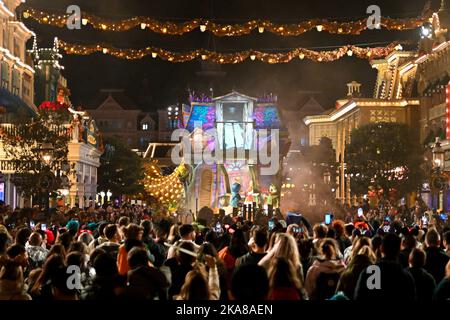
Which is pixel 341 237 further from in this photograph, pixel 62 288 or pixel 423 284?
pixel 62 288

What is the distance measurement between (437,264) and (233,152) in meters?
69.6

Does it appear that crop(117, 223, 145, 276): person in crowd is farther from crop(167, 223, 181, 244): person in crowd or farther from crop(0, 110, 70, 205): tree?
crop(0, 110, 70, 205): tree

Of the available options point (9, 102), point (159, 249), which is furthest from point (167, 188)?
point (159, 249)

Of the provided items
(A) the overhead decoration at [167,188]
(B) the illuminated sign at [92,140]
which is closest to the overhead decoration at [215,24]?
(B) the illuminated sign at [92,140]

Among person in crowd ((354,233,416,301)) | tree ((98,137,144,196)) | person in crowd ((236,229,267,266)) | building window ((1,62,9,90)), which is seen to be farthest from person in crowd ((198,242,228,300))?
tree ((98,137,144,196))

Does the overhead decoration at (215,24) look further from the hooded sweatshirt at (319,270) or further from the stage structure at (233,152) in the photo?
the stage structure at (233,152)

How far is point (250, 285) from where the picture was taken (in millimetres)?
7711

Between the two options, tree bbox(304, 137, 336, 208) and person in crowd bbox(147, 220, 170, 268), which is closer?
person in crowd bbox(147, 220, 170, 268)

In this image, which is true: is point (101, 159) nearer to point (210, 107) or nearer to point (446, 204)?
point (210, 107)

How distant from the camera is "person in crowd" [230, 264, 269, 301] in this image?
770 cm

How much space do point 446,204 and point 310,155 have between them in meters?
16.3

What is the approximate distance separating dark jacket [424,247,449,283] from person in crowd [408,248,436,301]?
1319mm

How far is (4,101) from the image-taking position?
169 feet
